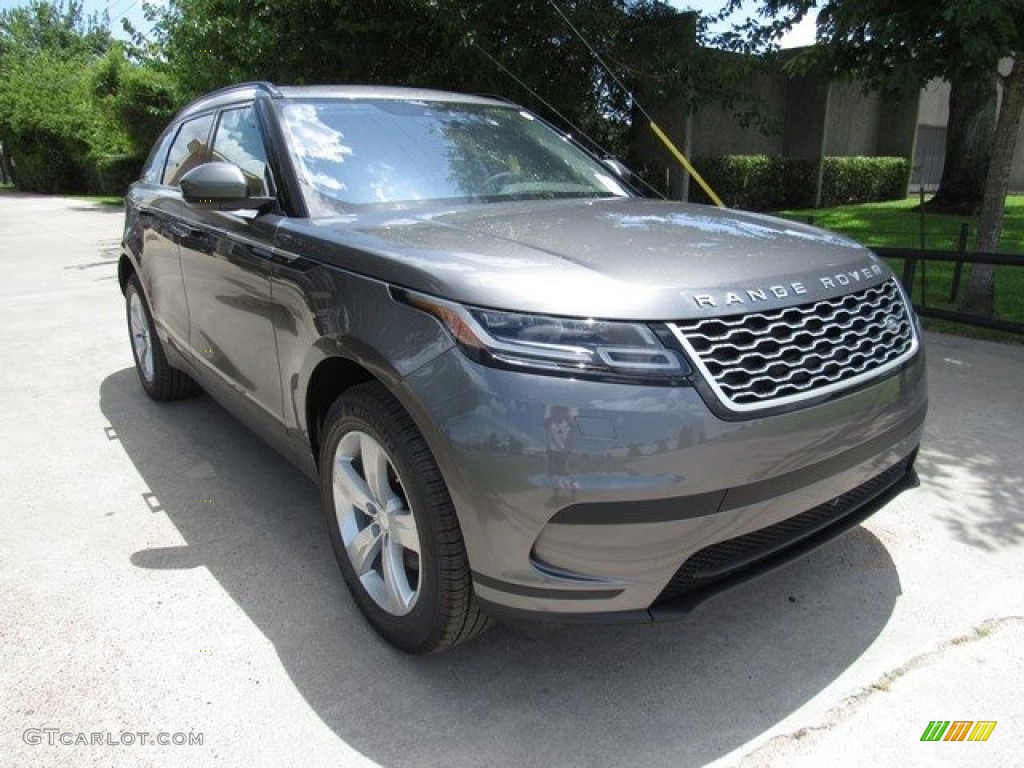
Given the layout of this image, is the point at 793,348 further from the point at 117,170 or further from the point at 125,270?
the point at 117,170

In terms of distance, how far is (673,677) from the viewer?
8.12 feet

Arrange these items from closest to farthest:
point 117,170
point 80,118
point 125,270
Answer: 1. point 125,270
2. point 117,170
3. point 80,118

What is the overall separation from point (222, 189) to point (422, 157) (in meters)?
0.81

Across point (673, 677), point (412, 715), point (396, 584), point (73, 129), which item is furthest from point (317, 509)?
point (73, 129)

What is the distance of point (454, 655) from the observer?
259 centimetres

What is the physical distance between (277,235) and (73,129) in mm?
38498

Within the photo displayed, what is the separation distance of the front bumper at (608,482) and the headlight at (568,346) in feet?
0.12

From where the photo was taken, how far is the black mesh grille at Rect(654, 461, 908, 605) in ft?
7.11

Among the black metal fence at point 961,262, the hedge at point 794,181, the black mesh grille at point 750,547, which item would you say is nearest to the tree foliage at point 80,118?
the hedge at point 794,181

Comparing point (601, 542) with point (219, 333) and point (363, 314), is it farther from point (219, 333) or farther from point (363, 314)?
point (219, 333)

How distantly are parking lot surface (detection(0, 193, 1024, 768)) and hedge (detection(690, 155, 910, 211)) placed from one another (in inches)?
589

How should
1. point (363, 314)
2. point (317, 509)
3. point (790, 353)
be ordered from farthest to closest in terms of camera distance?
1. point (317, 509)
2. point (363, 314)
3. point (790, 353)

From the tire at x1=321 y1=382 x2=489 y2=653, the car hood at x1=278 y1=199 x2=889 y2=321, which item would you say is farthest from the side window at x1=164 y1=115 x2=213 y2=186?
the tire at x1=321 y1=382 x2=489 y2=653

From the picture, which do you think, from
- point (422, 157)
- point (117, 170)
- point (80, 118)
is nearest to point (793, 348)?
point (422, 157)
